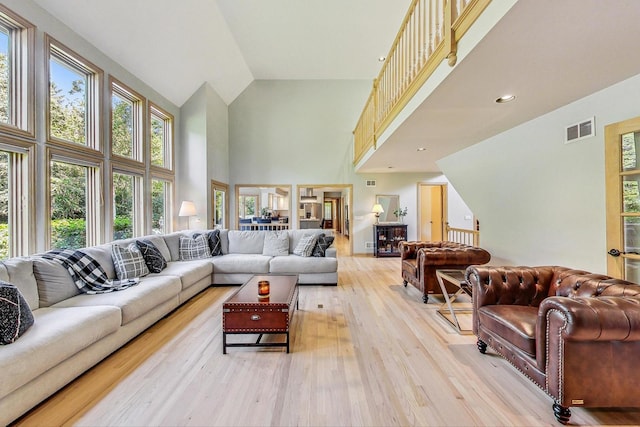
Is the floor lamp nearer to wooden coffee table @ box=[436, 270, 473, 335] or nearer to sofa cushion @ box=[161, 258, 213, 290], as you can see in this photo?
sofa cushion @ box=[161, 258, 213, 290]

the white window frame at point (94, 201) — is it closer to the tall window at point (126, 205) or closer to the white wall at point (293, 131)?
the tall window at point (126, 205)

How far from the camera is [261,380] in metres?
2.01

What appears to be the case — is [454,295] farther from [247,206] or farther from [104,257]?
[247,206]

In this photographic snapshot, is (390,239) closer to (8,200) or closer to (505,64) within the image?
(505,64)

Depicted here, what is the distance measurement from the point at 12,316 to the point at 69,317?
1.20ft

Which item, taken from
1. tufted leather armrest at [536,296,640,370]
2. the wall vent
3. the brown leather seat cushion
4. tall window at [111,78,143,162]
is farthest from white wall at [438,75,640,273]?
tall window at [111,78,143,162]

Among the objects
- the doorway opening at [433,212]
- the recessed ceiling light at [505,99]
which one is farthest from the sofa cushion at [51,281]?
the doorway opening at [433,212]

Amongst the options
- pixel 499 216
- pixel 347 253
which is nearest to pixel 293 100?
pixel 347 253

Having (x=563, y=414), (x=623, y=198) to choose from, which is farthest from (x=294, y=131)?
(x=563, y=414)

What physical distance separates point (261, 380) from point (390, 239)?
5932 millimetres

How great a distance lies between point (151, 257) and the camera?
143 inches

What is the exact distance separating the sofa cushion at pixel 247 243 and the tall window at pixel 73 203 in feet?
6.32

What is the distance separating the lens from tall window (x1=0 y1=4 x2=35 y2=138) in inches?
108

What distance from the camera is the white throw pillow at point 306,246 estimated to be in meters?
4.62
